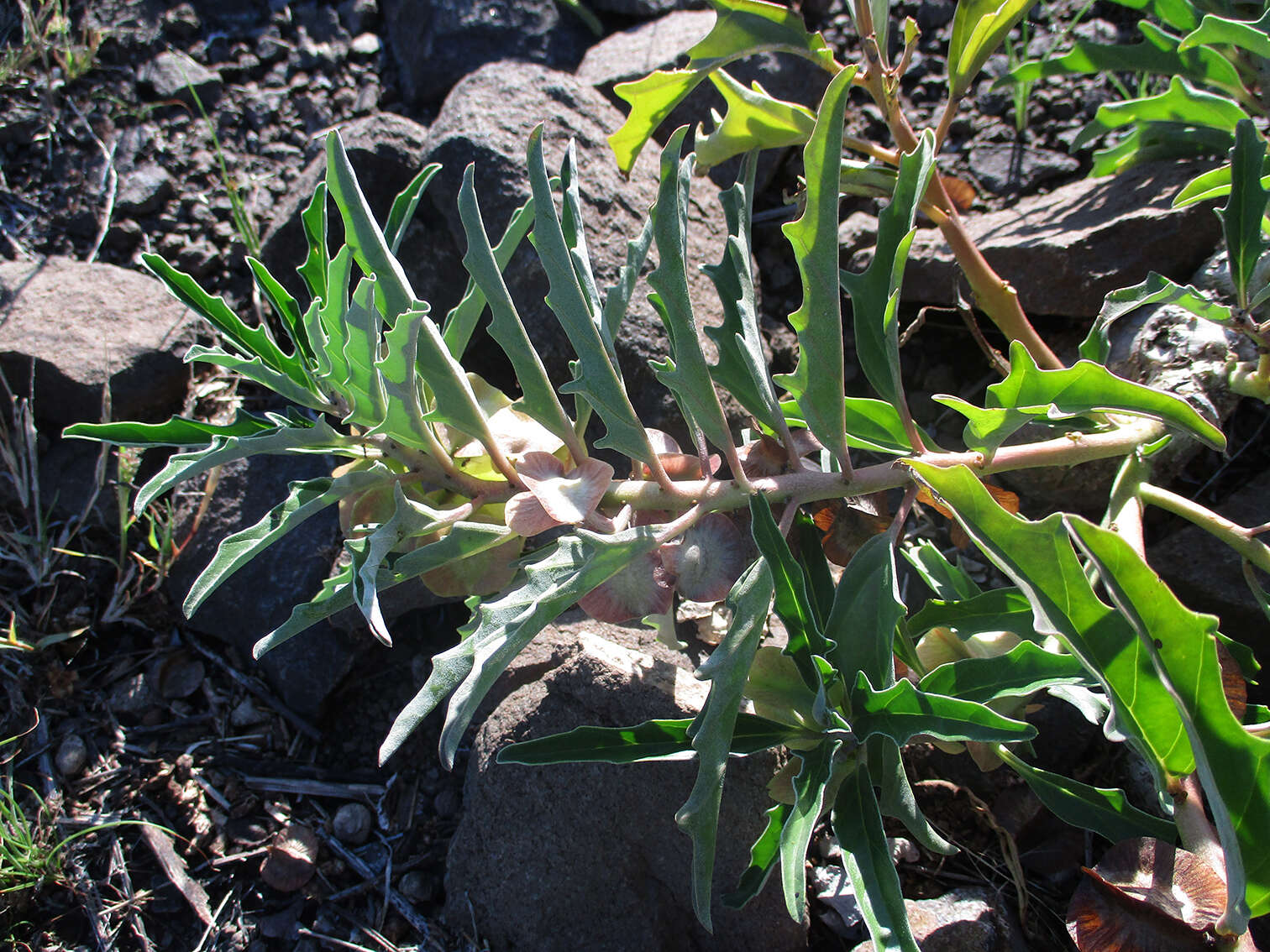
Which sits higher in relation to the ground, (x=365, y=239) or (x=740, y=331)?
(x=365, y=239)

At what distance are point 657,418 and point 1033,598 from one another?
1153mm

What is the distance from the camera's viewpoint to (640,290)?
2.16 m

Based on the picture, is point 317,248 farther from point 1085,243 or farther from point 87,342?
point 1085,243

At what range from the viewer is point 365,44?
126 inches

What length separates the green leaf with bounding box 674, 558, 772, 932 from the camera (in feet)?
3.79

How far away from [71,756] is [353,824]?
0.68 metres

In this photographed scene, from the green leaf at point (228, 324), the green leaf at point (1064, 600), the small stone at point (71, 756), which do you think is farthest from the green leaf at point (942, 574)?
the small stone at point (71, 756)

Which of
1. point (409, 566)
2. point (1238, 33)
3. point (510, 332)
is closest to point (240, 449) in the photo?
point (409, 566)

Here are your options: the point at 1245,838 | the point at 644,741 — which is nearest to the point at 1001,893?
the point at 1245,838

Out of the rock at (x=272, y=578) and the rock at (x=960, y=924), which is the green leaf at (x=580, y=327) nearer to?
the rock at (x=960, y=924)

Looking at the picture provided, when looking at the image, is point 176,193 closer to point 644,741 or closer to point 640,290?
point 640,290

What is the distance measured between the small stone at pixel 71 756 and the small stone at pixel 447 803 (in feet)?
2.67

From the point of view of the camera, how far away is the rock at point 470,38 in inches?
118

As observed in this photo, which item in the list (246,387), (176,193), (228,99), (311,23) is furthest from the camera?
(311,23)
